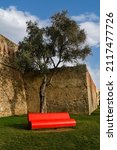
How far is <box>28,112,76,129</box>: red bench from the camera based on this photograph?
36.3 ft

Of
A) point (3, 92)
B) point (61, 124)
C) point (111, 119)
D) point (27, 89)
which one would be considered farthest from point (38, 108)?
point (111, 119)

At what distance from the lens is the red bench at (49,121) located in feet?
36.3

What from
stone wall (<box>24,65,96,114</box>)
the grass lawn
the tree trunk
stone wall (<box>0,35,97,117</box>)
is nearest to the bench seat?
the grass lawn

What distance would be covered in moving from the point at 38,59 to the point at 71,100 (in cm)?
283

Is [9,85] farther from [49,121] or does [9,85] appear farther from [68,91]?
[49,121]

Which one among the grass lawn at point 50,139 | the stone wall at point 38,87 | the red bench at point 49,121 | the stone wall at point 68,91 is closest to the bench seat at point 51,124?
the red bench at point 49,121

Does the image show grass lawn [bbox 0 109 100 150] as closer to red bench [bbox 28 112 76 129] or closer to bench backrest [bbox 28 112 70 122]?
red bench [bbox 28 112 76 129]

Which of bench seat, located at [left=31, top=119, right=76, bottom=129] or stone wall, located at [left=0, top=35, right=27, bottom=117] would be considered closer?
bench seat, located at [left=31, top=119, right=76, bottom=129]

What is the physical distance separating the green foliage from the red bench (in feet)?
20.9

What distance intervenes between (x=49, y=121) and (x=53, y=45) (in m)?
7.43

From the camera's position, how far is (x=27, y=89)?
63.0 ft

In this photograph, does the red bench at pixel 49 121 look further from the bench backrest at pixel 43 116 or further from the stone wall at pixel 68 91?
the stone wall at pixel 68 91

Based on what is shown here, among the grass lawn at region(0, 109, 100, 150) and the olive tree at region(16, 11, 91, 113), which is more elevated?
the olive tree at region(16, 11, 91, 113)

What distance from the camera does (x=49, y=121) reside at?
11.3m
